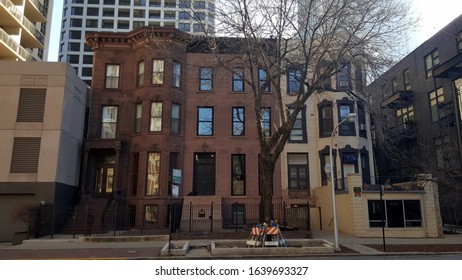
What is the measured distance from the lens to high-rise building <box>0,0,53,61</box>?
35.7 m

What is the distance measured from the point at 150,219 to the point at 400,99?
80.9ft

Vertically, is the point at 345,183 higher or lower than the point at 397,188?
higher

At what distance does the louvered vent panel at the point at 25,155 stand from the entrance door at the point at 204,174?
1032cm

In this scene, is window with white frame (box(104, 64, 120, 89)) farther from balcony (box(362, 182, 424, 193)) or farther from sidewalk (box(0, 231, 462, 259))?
balcony (box(362, 182, 424, 193))

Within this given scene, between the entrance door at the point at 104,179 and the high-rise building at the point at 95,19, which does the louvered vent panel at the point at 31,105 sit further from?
the high-rise building at the point at 95,19

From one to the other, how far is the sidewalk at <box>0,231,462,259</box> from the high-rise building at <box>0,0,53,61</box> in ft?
84.0

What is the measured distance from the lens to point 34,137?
22.4 metres

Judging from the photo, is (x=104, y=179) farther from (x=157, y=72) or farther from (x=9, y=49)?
(x=9, y=49)

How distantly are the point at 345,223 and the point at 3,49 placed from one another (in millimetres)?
35525

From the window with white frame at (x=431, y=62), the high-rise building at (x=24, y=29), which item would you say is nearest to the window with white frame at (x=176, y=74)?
the high-rise building at (x=24, y=29)

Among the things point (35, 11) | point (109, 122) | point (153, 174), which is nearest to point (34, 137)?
point (109, 122)

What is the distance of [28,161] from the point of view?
22.2m

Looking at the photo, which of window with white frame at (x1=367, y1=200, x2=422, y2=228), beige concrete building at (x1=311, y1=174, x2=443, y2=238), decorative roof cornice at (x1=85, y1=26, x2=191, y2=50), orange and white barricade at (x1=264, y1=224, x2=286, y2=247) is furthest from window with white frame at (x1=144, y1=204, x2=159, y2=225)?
window with white frame at (x1=367, y1=200, x2=422, y2=228)

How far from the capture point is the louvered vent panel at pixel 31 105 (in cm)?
2275
